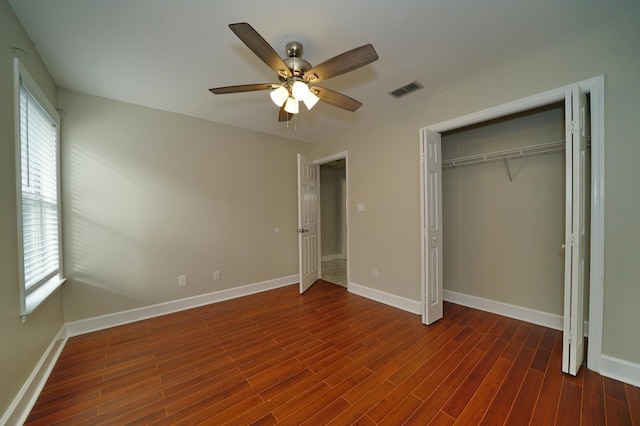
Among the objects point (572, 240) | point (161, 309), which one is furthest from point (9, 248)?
point (572, 240)

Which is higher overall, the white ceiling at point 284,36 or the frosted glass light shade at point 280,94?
the white ceiling at point 284,36

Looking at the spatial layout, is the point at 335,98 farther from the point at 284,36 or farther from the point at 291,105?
the point at 284,36

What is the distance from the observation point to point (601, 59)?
5.98 feet

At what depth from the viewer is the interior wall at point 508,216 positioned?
8.22ft

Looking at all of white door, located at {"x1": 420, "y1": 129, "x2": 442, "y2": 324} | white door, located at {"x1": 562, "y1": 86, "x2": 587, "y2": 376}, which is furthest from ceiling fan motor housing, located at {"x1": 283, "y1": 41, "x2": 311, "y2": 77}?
white door, located at {"x1": 562, "y1": 86, "x2": 587, "y2": 376}

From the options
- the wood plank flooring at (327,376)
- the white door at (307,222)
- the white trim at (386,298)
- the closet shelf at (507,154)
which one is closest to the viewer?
the wood plank flooring at (327,376)

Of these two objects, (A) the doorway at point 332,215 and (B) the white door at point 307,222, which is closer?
(B) the white door at point 307,222

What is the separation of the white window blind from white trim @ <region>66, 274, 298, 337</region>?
69 cm

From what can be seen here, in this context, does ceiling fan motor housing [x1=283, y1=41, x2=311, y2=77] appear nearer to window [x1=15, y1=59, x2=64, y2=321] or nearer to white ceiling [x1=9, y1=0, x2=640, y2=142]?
white ceiling [x1=9, y1=0, x2=640, y2=142]

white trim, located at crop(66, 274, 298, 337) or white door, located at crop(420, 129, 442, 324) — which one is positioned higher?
white door, located at crop(420, 129, 442, 324)

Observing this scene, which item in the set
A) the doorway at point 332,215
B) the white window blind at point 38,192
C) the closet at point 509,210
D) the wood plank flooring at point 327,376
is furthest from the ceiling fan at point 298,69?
the doorway at point 332,215

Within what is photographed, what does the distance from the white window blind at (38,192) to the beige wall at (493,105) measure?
338 centimetres

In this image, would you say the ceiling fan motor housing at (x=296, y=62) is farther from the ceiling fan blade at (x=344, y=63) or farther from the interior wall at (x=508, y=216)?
the interior wall at (x=508, y=216)

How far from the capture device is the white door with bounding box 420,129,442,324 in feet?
8.71
